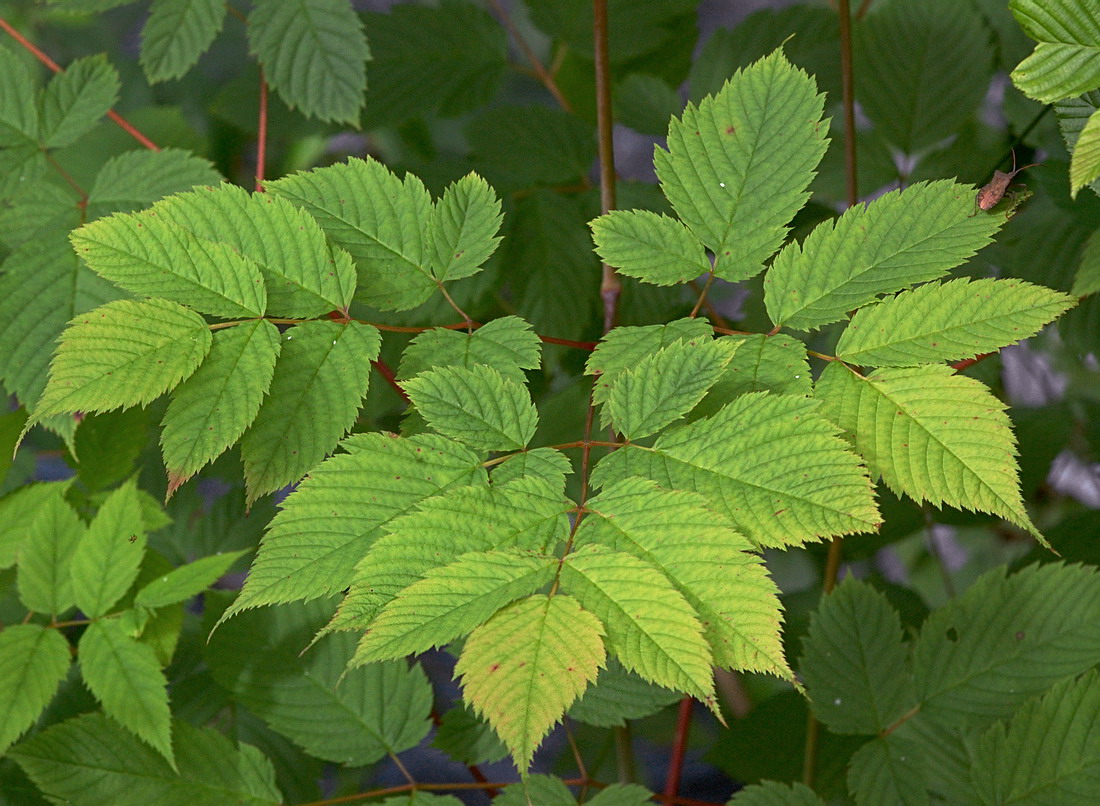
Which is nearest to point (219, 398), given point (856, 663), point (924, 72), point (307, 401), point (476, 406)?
point (307, 401)

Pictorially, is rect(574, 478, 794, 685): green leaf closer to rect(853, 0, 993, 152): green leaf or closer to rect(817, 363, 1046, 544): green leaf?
rect(817, 363, 1046, 544): green leaf

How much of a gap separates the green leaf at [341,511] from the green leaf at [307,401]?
0.03 metres

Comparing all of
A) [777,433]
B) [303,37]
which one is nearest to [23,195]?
[303,37]

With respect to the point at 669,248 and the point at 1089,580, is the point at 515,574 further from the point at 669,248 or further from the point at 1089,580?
the point at 1089,580

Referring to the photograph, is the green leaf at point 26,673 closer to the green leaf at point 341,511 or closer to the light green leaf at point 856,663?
the green leaf at point 341,511

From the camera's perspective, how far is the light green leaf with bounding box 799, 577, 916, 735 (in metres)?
0.86

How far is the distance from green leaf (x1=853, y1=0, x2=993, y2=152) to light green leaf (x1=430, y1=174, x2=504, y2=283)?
572mm

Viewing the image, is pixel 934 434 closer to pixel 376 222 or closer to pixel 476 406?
pixel 476 406

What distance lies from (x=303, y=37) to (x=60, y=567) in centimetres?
56

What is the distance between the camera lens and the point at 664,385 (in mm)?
622

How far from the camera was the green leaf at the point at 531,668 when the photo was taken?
1.80ft

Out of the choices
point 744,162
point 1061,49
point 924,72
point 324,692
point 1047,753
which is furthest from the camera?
point 924,72

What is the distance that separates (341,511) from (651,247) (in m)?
0.29

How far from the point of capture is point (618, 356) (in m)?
0.66
